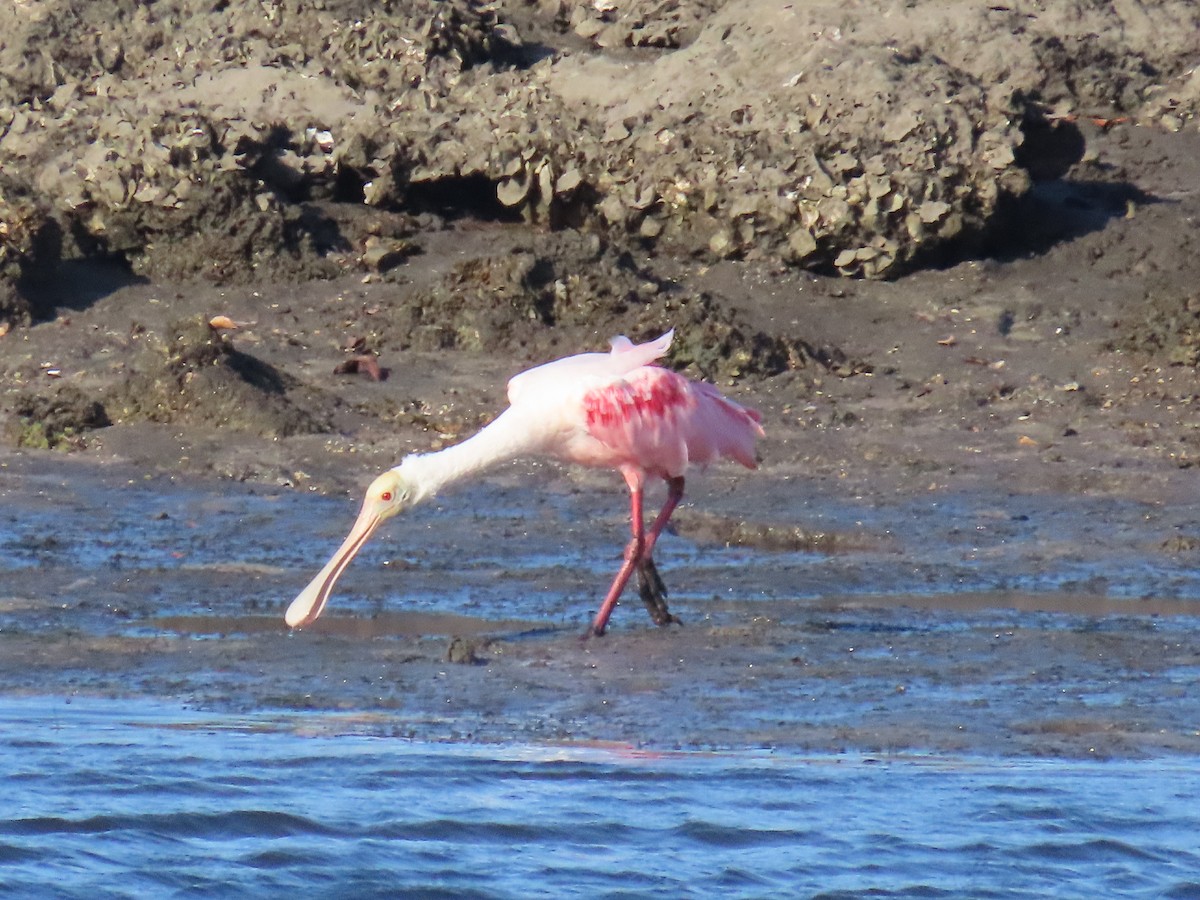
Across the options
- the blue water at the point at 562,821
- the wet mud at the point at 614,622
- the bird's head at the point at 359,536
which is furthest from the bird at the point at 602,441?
the blue water at the point at 562,821

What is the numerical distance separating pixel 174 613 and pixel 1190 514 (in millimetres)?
4261

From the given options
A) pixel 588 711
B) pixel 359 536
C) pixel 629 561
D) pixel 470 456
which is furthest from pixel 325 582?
pixel 588 711

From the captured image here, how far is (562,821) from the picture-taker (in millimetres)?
5199

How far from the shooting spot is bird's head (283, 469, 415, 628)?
6.90m

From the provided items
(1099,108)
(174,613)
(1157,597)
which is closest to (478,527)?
(174,613)

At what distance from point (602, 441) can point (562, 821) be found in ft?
7.65

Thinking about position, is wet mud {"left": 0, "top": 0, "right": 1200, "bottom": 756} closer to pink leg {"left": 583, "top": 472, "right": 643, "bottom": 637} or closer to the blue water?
pink leg {"left": 583, "top": 472, "right": 643, "bottom": 637}

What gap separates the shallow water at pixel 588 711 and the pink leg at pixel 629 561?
0.09 m

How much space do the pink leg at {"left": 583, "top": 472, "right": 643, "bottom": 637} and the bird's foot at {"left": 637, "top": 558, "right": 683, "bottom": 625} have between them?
0.04 meters

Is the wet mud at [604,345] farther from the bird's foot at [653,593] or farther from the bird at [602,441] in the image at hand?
the bird at [602,441]

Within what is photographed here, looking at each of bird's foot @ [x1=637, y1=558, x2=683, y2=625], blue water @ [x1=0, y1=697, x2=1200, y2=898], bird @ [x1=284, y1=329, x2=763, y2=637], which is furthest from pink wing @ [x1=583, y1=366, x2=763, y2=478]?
blue water @ [x1=0, y1=697, x2=1200, y2=898]

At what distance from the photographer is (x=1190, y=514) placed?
891cm

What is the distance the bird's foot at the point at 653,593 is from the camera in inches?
286

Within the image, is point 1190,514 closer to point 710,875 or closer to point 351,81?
point 710,875
